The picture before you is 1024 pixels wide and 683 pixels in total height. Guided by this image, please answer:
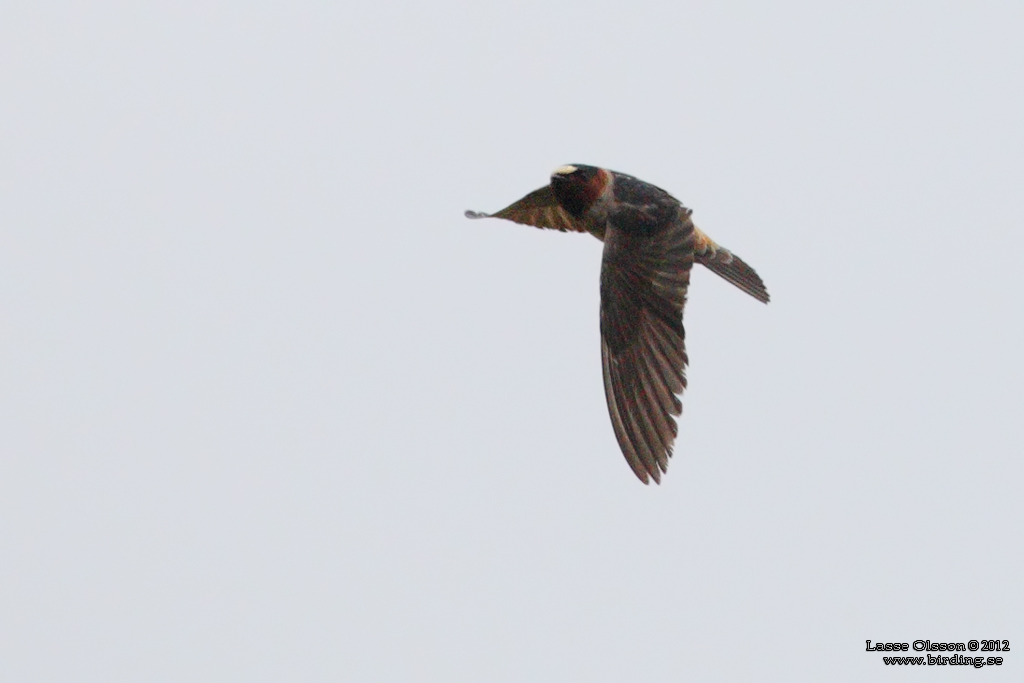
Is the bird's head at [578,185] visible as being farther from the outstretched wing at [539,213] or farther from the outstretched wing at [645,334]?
the outstretched wing at [539,213]

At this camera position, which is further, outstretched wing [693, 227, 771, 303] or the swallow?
outstretched wing [693, 227, 771, 303]

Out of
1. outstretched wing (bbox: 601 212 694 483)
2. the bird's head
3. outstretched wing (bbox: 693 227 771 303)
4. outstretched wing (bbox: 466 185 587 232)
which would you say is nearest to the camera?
outstretched wing (bbox: 601 212 694 483)

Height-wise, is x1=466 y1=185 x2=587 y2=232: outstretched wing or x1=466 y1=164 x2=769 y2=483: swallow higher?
x1=466 y1=185 x2=587 y2=232: outstretched wing

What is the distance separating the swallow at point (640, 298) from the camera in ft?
24.5

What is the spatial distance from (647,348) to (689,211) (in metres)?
0.75

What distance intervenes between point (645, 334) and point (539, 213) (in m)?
1.48

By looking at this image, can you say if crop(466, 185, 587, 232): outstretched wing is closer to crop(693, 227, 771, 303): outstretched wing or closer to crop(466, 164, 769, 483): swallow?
crop(466, 164, 769, 483): swallow

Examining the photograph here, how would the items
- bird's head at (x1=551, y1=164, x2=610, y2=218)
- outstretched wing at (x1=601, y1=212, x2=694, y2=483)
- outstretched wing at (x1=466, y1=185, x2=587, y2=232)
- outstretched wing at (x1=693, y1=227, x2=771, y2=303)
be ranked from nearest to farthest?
outstretched wing at (x1=601, y1=212, x2=694, y2=483) < bird's head at (x1=551, y1=164, x2=610, y2=218) < outstretched wing at (x1=693, y1=227, x2=771, y2=303) < outstretched wing at (x1=466, y1=185, x2=587, y2=232)

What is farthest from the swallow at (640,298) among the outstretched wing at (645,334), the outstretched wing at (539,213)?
the outstretched wing at (539,213)

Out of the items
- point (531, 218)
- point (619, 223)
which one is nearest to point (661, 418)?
point (619, 223)

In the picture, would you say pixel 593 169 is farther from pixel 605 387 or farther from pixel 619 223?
pixel 605 387

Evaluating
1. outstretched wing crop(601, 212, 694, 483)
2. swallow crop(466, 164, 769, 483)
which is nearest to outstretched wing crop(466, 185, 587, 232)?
swallow crop(466, 164, 769, 483)

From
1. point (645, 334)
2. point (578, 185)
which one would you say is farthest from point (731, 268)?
point (645, 334)

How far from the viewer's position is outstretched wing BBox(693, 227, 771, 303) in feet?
28.2
